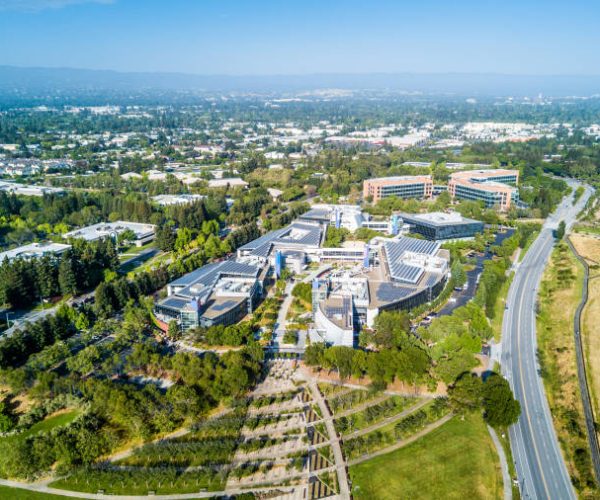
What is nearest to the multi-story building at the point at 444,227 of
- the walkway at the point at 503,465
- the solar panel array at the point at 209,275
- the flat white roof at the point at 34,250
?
the solar panel array at the point at 209,275

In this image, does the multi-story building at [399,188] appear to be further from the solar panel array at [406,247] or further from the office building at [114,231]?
the office building at [114,231]

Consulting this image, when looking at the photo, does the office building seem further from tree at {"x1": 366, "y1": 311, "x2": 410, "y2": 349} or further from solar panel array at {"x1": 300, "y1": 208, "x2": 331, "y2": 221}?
tree at {"x1": 366, "y1": 311, "x2": 410, "y2": 349}

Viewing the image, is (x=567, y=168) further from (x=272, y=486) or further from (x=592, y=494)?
(x=272, y=486)

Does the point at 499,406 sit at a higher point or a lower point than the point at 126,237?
higher

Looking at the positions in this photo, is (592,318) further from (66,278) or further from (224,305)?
(66,278)

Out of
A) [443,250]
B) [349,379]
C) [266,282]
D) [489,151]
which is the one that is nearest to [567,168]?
[489,151]

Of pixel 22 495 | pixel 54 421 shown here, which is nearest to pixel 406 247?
pixel 54 421
